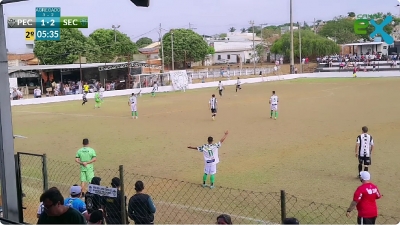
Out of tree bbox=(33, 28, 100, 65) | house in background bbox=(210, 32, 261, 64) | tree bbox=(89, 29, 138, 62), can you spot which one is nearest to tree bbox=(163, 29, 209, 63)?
tree bbox=(89, 29, 138, 62)

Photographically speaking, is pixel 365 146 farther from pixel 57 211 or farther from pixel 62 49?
pixel 62 49

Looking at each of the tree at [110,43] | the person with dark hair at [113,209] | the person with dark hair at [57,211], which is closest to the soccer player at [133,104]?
the person with dark hair at [113,209]

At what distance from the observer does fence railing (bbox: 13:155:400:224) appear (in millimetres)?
9055

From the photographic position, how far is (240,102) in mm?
34031

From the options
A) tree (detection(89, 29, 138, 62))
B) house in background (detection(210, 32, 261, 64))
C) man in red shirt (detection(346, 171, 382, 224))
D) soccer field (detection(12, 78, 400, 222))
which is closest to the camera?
man in red shirt (detection(346, 171, 382, 224))

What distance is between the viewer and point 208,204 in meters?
10.2

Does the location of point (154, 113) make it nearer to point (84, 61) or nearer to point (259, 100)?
point (259, 100)

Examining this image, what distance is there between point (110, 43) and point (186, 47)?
12496mm

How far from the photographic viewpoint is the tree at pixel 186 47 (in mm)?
75625

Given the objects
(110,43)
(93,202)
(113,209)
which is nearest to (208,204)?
(93,202)

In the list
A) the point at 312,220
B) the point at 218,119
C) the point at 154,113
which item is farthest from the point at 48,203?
the point at 154,113

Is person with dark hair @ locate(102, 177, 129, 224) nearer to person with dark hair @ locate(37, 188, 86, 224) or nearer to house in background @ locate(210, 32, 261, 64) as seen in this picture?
person with dark hair @ locate(37, 188, 86, 224)

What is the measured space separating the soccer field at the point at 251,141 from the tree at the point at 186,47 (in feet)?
142

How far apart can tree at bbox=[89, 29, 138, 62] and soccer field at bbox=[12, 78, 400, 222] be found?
119 ft
